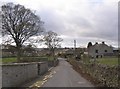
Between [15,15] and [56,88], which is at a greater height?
[15,15]

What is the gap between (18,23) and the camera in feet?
204

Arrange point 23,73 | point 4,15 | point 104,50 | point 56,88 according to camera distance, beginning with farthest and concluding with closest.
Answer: point 104,50 < point 4,15 < point 23,73 < point 56,88

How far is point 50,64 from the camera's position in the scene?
73.2 metres

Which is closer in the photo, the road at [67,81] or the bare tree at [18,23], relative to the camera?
the road at [67,81]

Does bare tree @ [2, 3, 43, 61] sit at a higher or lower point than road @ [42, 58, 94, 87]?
higher

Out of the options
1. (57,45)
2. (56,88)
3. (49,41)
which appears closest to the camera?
(56,88)

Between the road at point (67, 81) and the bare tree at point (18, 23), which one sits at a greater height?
the bare tree at point (18, 23)

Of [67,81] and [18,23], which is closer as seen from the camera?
[67,81]

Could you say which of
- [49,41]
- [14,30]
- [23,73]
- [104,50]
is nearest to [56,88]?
[23,73]

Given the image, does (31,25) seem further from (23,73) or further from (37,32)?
(23,73)

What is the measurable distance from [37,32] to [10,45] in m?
6.38

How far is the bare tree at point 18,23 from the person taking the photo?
6153 centimetres

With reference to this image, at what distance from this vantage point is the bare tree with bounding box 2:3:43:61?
6153 centimetres

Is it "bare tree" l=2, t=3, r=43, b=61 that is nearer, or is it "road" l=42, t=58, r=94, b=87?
"road" l=42, t=58, r=94, b=87
